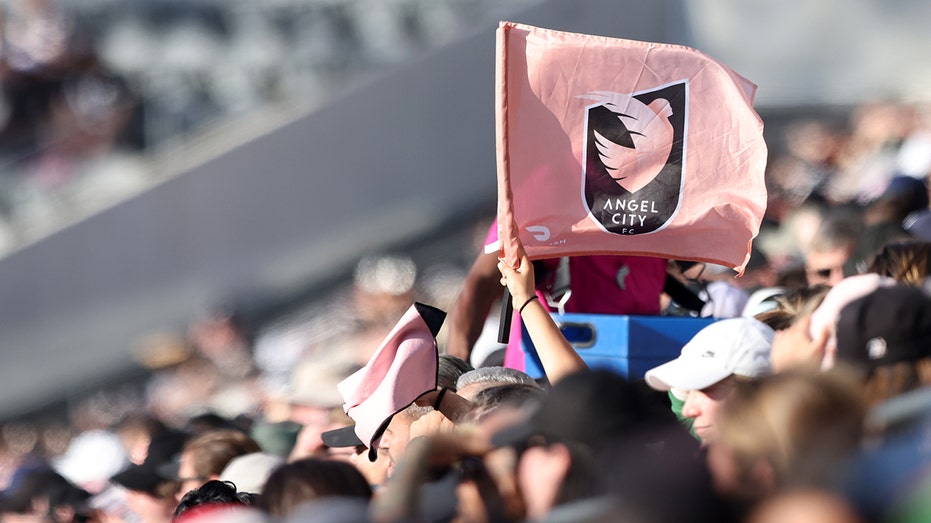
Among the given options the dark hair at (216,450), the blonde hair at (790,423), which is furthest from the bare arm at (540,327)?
the dark hair at (216,450)

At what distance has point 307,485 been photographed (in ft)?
7.81

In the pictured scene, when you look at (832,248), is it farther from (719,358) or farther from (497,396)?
(497,396)

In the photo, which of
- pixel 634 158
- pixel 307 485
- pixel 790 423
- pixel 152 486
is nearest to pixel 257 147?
pixel 152 486

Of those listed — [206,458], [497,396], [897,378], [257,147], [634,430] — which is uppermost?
[257,147]

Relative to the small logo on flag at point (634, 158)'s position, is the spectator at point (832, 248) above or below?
below

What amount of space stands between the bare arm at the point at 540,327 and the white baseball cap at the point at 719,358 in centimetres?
25

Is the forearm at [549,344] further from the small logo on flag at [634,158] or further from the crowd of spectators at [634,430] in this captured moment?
the small logo on flag at [634,158]

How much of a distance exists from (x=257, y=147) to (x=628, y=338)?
28.9ft

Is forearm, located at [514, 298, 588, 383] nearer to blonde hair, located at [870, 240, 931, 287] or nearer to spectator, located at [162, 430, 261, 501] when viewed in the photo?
blonde hair, located at [870, 240, 931, 287]

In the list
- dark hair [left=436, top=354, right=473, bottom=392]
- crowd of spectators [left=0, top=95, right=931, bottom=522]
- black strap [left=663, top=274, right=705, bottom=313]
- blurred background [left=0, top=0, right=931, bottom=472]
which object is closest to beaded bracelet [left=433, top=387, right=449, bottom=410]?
crowd of spectators [left=0, top=95, right=931, bottom=522]

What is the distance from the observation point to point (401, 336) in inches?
133

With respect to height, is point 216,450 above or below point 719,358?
above

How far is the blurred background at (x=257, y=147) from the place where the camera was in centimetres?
1114

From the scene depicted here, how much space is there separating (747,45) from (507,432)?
384 inches
